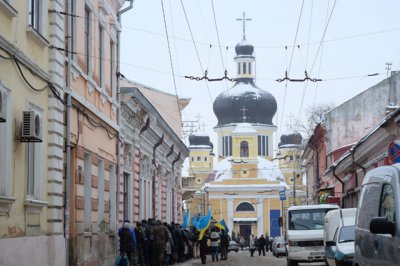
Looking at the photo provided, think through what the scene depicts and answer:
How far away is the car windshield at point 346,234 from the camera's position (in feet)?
63.7

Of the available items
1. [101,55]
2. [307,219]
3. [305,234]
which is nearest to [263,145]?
[307,219]

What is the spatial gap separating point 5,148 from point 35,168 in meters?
2.00

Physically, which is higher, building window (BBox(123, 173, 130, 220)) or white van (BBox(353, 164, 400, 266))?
building window (BBox(123, 173, 130, 220))

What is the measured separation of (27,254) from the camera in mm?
15523

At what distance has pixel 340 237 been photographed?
770 inches

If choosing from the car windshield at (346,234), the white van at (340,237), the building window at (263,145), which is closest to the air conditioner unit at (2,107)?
the white van at (340,237)

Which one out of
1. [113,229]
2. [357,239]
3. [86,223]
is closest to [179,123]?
[113,229]

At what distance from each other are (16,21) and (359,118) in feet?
124

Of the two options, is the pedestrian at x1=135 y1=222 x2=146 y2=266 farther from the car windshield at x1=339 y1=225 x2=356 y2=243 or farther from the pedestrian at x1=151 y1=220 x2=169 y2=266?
the car windshield at x1=339 y1=225 x2=356 y2=243

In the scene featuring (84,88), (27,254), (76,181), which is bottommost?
(27,254)

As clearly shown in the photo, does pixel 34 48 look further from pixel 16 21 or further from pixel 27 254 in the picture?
pixel 27 254

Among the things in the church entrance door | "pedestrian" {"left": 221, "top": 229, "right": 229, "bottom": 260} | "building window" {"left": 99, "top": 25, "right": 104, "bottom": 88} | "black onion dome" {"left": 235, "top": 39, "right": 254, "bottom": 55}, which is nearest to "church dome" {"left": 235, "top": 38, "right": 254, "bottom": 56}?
"black onion dome" {"left": 235, "top": 39, "right": 254, "bottom": 55}

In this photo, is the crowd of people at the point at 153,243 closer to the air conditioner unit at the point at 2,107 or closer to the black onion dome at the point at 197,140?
the air conditioner unit at the point at 2,107

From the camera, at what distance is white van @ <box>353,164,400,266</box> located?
31.7ft
